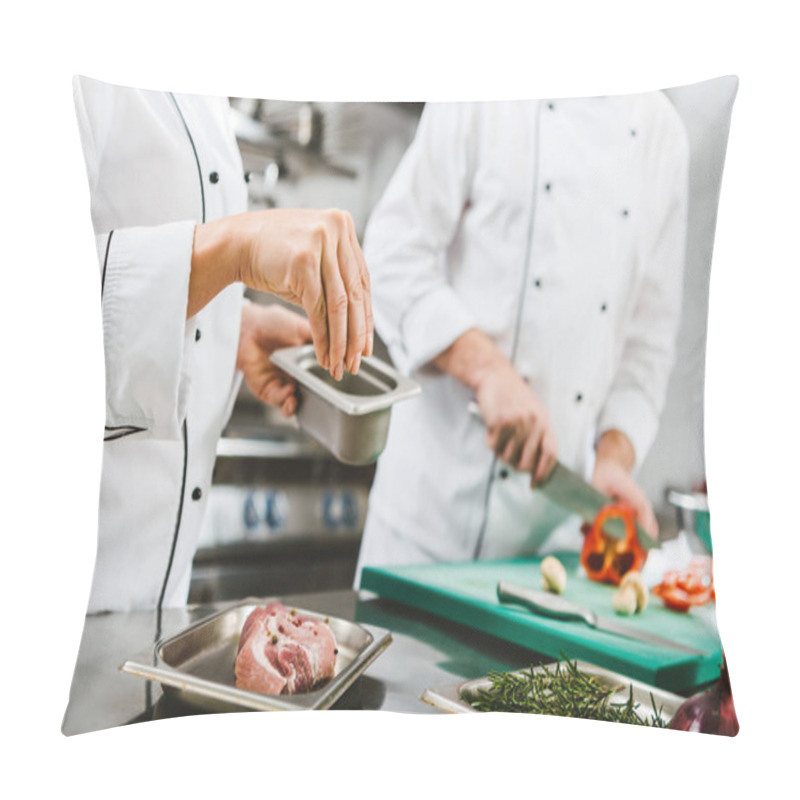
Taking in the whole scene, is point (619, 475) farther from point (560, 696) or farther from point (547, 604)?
point (560, 696)

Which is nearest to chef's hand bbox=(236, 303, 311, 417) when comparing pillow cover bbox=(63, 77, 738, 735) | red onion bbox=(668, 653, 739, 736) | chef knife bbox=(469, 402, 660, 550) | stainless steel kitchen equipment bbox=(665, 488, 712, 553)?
pillow cover bbox=(63, 77, 738, 735)

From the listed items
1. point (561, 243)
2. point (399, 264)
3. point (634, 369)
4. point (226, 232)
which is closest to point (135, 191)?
point (226, 232)

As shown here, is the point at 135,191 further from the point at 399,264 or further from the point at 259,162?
the point at 399,264

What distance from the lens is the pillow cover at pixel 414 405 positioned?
1.16 metres

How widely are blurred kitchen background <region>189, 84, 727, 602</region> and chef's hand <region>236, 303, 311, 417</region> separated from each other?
2cm

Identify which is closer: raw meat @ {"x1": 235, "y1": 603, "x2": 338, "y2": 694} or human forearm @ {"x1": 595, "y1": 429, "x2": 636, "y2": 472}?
raw meat @ {"x1": 235, "y1": 603, "x2": 338, "y2": 694}

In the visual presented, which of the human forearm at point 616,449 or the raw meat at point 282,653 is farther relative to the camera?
the human forearm at point 616,449

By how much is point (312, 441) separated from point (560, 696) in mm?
477

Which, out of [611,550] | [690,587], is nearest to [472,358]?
[611,550]

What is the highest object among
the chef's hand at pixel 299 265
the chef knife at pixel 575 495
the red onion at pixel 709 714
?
the chef's hand at pixel 299 265

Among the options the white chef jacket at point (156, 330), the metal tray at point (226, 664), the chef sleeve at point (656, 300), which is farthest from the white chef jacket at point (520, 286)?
the white chef jacket at point (156, 330)

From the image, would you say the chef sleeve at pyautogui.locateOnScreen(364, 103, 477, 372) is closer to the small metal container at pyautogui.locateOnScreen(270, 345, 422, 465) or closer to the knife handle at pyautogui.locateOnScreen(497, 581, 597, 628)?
the small metal container at pyautogui.locateOnScreen(270, 345, 422, 465)

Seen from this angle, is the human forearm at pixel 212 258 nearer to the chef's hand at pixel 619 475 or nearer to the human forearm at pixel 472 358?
the human forearm at pixel 472 358

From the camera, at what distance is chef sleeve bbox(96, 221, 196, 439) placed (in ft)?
3.78
